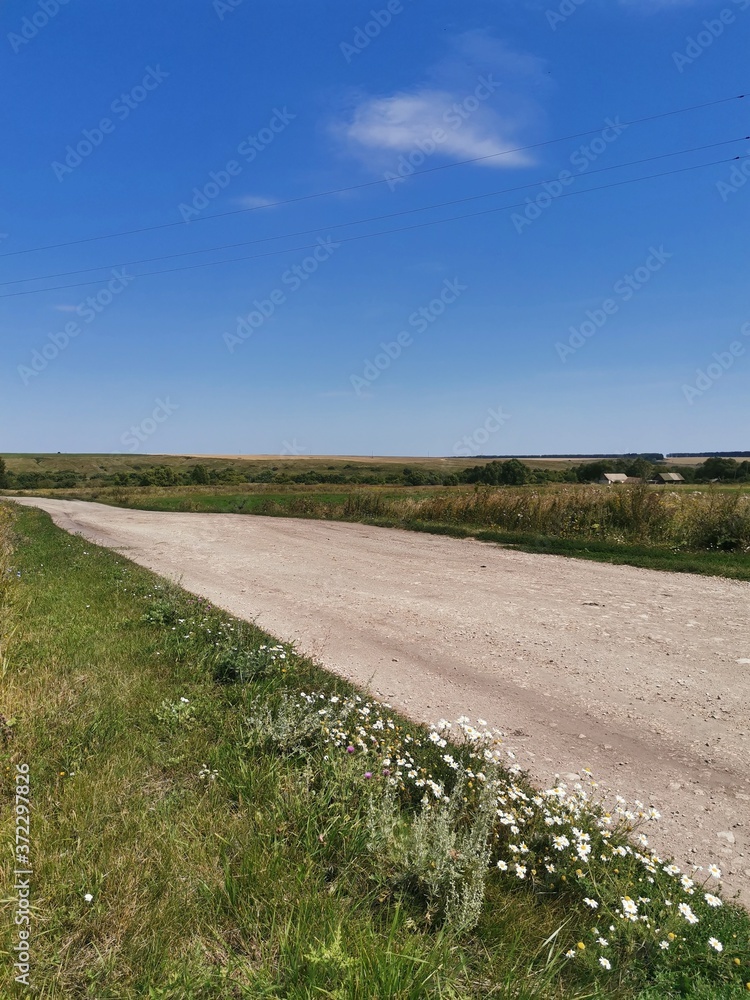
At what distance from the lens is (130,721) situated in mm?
4168

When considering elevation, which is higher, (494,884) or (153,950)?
(153,950)

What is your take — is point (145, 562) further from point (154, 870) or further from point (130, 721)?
point (154, 870)

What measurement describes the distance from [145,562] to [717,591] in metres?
11.2

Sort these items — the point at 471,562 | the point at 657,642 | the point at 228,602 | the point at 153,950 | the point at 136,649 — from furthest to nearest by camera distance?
the point at 471,562 → the point at 228,602 → the point at 657,642 → the point at 136,649 → the point at 153,950

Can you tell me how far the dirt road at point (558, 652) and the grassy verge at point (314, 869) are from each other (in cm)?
72

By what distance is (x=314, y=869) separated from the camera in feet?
8.85

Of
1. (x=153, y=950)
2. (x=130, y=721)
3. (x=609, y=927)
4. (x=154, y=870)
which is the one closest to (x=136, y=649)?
(x=130, y=721)

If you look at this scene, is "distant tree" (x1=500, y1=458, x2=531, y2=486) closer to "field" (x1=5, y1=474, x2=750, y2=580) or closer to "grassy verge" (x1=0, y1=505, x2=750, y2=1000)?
"field" (x1=5, y1=474, x2=750, y2=580)

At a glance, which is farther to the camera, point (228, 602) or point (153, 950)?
point (228, 602)

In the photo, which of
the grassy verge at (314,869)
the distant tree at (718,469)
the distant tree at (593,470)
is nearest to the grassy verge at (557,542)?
the grassy verge at (314,869)

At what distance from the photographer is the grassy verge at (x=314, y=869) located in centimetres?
217

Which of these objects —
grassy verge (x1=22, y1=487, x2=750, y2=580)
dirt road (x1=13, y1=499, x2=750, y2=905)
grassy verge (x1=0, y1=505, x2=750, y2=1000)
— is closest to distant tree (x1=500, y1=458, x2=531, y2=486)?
grassy verge (x1=22, y1=487, x2=750, y2=580)

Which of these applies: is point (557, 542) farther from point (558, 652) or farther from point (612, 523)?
point (558, 652)

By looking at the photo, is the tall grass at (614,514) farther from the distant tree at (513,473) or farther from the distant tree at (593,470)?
the distant tree at (593,470)
